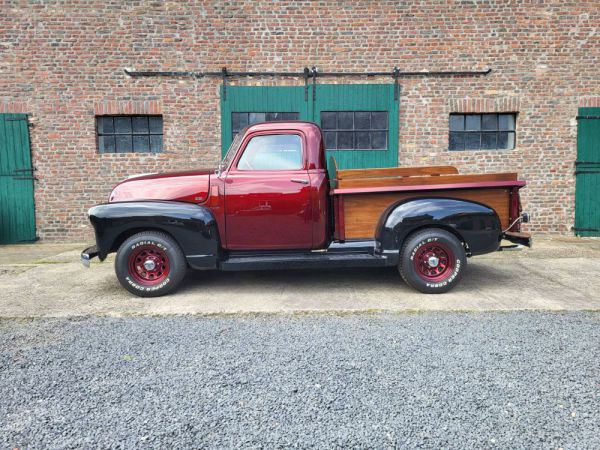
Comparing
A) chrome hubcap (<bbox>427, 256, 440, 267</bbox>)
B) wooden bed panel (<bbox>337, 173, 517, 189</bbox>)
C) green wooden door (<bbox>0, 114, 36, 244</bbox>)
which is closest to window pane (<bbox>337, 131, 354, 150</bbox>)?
wooden bed panel (<bbox>337, 173, 517, 189</bbox>)

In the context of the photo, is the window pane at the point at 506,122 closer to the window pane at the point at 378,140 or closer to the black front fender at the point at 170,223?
the window pane at the point at 378,140

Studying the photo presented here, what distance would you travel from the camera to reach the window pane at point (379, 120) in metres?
7.53

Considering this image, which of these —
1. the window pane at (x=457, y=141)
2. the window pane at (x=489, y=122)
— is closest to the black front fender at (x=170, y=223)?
the window pane at (x=457, y=141)

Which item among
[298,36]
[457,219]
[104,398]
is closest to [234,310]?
[104,398]

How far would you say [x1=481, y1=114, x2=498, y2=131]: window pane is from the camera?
759cm

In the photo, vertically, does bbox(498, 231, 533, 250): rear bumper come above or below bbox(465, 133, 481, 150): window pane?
below

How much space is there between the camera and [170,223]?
379 centimetres

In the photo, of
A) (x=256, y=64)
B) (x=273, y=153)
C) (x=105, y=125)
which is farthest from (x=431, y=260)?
(x=105, y=125)

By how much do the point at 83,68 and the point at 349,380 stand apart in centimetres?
802

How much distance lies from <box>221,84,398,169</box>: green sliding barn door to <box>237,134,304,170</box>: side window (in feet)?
11.5

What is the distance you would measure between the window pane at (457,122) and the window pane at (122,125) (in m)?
6.64

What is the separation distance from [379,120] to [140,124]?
489 cm

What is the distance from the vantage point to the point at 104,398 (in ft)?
6.50

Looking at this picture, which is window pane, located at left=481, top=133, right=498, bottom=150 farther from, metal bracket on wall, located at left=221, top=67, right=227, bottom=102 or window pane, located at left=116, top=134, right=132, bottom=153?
window pane, located at left=116, top=134, right=132, bottom=153
